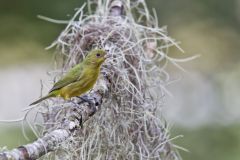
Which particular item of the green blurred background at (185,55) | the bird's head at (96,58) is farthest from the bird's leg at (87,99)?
the green blurred background at (185,55)

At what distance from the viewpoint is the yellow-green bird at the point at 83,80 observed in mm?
2385

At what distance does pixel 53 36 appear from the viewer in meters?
6.57

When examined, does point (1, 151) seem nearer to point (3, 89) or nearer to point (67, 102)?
point (67, 102)

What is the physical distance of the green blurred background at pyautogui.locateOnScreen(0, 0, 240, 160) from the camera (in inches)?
233

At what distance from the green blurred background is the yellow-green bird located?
10.6 ft

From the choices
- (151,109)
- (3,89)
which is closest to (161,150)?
(151,109)

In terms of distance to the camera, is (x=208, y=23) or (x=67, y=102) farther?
(x=208, y=23)

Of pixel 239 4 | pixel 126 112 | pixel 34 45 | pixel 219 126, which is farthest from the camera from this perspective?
pixel 34 45

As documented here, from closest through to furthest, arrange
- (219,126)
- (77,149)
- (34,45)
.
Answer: (77,149)
(219,126)
(34,45)

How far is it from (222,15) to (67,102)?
432cm

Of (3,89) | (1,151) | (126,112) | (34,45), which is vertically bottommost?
(1,151)

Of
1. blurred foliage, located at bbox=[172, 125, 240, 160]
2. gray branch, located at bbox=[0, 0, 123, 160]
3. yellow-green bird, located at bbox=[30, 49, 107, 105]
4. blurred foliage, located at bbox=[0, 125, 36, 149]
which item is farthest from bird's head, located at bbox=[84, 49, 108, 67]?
blurred foliage, located at bbox=[0, 125, 36, 149]

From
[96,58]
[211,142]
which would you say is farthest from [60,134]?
[211,142]

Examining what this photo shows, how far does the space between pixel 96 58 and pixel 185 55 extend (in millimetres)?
4354
